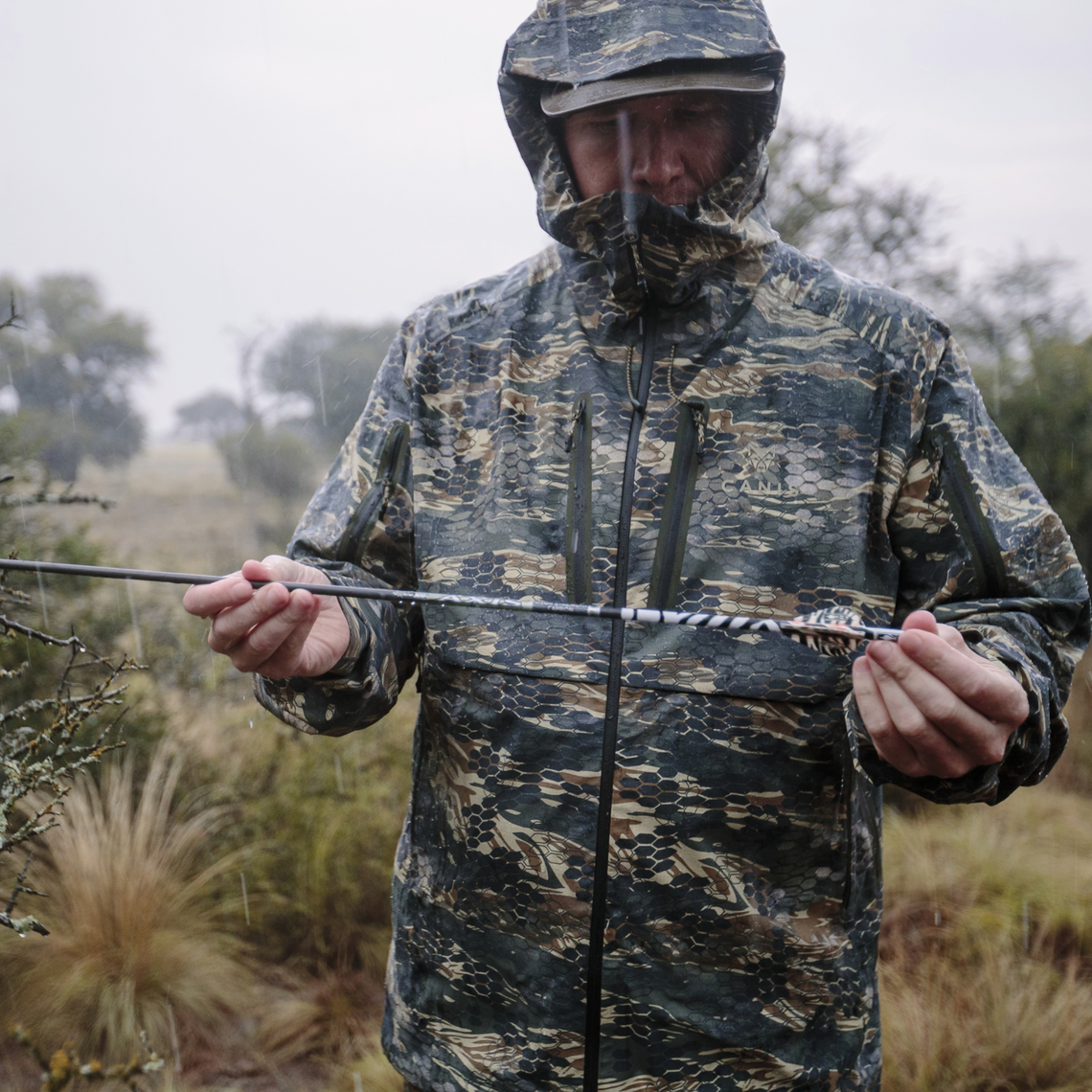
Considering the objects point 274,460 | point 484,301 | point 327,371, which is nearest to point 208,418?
point 327,371

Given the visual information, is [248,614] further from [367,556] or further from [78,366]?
[78,366]

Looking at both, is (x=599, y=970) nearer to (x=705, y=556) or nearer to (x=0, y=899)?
(x=705, y=556)

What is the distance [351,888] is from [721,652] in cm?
358

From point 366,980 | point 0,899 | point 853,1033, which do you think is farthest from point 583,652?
point 366,980

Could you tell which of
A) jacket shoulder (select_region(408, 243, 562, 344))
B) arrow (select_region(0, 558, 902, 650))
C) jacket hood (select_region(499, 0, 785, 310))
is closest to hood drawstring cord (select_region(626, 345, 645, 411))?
jacket hood (select_region(499, 0, 785, 310))

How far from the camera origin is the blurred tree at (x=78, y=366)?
17406mm

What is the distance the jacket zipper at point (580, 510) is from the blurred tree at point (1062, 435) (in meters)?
6.15

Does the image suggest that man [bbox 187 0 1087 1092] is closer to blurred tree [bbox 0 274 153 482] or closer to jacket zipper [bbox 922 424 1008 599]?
jacket zipper [bbox 922 424 1008 599]

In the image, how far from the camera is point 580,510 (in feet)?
5.47

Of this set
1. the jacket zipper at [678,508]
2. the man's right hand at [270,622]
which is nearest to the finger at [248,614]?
the man's right hand at [270,622]

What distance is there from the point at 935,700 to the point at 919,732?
2.4 inches

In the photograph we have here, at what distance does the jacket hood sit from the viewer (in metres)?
1.68

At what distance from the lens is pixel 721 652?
1581mm

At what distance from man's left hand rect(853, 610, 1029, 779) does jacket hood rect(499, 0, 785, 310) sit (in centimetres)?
84
